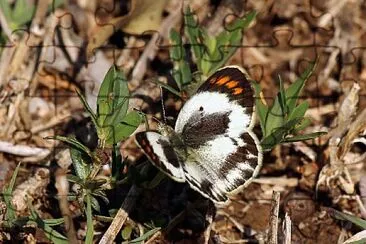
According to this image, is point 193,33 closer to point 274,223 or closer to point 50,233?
point 274,223

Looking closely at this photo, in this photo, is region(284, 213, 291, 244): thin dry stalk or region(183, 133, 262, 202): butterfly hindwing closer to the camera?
region(183, 133, 262, 202): butterfly hindwing

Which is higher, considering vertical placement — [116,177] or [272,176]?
[116,177]

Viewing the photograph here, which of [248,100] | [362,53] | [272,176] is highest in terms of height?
[248,100]

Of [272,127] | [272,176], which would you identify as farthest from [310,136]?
[272,176]

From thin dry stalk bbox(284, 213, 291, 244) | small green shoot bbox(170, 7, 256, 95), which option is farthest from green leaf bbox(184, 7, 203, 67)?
thin dry stalk bbox(284, 213, 291, 244)

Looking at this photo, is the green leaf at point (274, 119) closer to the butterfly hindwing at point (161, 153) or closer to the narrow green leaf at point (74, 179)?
the butterfly hindwing at point (161, 153)

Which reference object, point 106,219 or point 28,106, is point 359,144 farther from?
point 28,106

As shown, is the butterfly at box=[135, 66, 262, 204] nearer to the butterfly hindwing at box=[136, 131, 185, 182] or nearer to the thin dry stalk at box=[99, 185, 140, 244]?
the butterfly hindwing at box=[136, 131, 185, 182]

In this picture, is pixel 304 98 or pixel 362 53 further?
pixel 362 53
